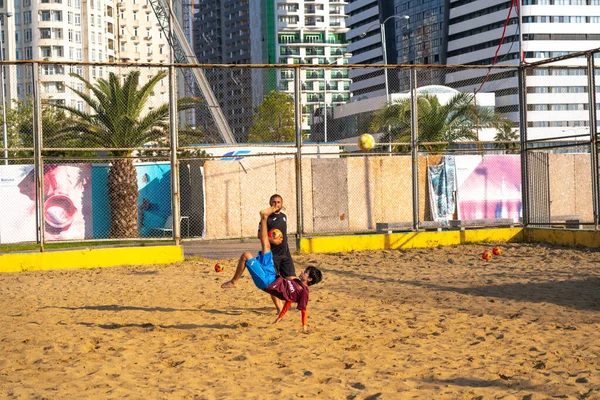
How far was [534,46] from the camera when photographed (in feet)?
362

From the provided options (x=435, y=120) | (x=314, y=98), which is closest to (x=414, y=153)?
(x=435, y=120)

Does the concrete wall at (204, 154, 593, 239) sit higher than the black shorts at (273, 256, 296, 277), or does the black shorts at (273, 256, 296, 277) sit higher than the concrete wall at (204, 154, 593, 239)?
the concrete wall at (204, 154, 593, 239)

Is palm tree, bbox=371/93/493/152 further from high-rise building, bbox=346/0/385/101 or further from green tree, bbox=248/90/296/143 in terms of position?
high-rise building, bbox=346/0/385/101

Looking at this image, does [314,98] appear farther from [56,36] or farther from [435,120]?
[435,120]

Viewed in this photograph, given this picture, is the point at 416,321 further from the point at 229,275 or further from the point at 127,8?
the point at 127,8

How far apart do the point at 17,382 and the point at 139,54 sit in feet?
409

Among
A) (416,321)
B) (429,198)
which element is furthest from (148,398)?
(429,198)

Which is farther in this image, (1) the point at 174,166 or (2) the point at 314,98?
(2) the point at 314,98

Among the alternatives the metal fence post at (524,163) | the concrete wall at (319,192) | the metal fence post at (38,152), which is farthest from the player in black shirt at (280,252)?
the metal fence post at (524,163)

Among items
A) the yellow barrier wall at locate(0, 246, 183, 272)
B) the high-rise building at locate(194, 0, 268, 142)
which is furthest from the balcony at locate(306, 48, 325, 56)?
the yellow barrier wall at locate(0, 246, 183, 272)

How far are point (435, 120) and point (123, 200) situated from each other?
14047 millimetres

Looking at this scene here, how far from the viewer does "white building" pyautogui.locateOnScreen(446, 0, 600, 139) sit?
3871 inches

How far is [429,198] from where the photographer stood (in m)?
21.3

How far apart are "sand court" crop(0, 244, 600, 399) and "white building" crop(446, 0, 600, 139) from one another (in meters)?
83.9
